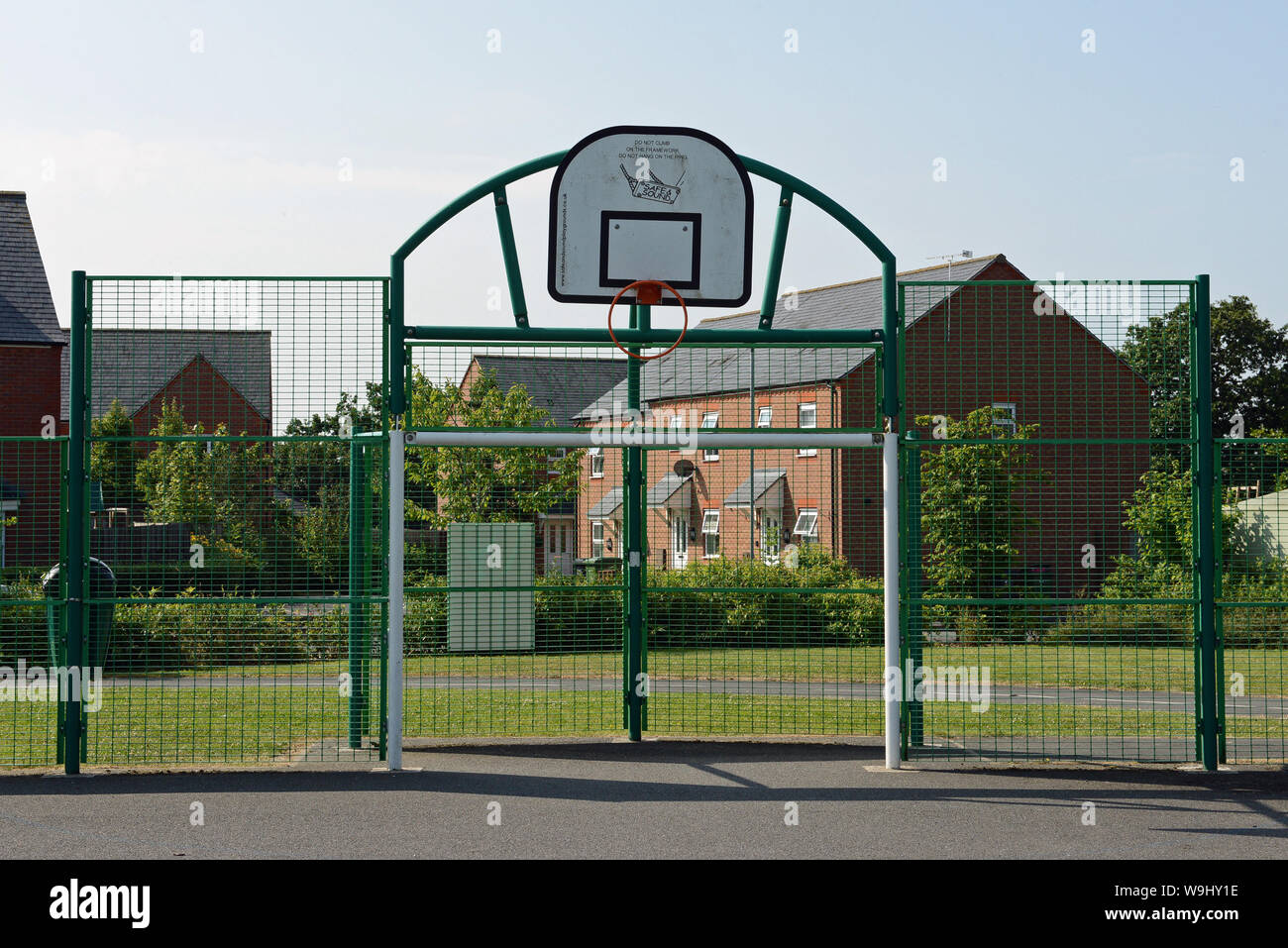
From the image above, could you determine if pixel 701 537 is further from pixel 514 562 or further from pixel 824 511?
pixel 514 562

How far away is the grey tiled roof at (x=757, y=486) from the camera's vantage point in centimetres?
1238

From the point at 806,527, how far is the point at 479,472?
326 cm

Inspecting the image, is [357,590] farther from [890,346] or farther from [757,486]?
[890,346]

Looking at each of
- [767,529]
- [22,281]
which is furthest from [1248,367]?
[767,529]

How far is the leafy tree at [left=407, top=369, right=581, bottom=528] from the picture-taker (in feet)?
37.1

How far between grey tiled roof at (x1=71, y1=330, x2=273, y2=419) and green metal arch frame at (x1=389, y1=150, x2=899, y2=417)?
104cm

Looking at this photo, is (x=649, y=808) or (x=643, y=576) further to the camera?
(x=643, y=576)

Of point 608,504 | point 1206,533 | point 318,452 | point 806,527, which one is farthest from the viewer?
point 806,527

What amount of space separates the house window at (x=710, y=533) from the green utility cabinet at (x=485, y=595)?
2.24 meters

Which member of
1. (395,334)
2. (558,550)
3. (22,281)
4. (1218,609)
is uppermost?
(22,281)

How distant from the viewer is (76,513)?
32.8ft

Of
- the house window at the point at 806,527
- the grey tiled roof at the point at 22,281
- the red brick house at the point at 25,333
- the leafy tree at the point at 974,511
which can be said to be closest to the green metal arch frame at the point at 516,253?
the leafy tree at the point at 974,511

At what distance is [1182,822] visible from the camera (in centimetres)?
838

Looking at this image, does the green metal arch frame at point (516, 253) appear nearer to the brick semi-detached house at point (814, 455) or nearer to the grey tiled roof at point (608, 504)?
the brick semi-detached house at point (814, 455)
